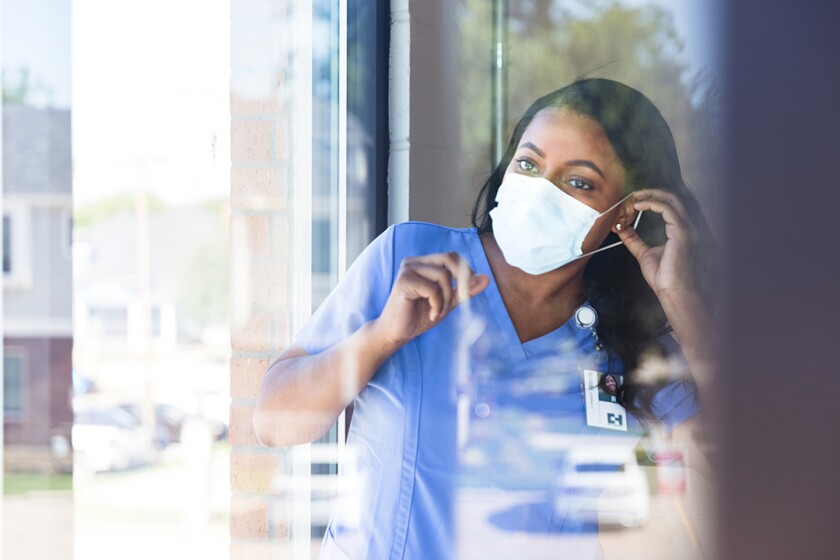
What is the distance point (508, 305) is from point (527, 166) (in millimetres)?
225

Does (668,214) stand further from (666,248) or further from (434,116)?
(434,116)

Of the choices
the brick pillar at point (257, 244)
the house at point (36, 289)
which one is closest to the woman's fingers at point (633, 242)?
the brick pillar at point (257, 244)

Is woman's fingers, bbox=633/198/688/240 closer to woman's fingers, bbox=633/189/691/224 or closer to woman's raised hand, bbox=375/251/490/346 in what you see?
woman's fingers, bbox=633/189/691/224

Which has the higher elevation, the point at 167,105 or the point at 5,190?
the point at 167,105

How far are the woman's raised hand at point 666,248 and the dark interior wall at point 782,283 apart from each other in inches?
3.6

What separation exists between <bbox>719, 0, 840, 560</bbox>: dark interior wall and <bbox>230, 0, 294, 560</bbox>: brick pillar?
74 centimetres

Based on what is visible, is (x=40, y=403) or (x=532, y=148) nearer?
(x=40, y=403)

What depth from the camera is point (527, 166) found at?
135 cm

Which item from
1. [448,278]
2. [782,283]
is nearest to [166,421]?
[448,278]

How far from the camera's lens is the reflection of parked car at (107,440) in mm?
994

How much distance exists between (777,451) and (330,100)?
0.98 metres

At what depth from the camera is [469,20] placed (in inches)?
58.9

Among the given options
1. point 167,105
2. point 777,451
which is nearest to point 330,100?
point 167,105

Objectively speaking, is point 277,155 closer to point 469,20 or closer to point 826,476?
point 469,20
